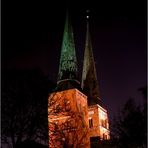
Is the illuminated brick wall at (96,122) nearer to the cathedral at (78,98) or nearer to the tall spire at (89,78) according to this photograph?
the cathedral at (78,98)

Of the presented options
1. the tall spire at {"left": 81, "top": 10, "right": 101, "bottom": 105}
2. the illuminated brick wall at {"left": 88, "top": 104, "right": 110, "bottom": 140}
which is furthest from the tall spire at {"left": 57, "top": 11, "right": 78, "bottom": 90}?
the illuminated brick wall at {"left": 88, "top": 104, "right": 110, "bottom": 140}

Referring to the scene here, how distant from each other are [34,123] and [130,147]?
27.4ft

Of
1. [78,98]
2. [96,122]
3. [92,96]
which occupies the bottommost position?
[96,122]

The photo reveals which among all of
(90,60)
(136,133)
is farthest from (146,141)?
(90,60)

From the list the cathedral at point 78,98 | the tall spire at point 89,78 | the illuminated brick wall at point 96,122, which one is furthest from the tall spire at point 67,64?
the illuminated brick wall at point 96,122

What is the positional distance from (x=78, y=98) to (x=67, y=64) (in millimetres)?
5651

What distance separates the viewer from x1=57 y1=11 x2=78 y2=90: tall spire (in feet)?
217

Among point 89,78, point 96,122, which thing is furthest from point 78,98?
point 96,122

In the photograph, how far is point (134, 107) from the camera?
3123cm

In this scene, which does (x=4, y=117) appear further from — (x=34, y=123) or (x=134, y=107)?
A: (x=134, y=107)

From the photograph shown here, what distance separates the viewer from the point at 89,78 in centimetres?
7562

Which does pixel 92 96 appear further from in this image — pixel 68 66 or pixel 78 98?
pixel 68 66

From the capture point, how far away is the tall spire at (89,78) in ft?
247

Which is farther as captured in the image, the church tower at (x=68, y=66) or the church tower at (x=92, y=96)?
the church tower at (x=92, y=96)
